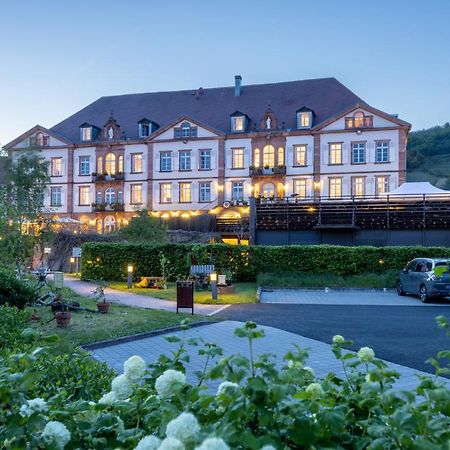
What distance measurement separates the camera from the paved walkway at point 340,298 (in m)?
18.3

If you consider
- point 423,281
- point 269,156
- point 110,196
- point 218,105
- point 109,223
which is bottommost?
point 423,281

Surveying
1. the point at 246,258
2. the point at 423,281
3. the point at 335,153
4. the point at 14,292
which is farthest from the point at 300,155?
the point at 14,292

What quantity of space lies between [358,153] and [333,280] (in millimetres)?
23463

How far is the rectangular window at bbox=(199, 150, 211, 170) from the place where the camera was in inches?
1882

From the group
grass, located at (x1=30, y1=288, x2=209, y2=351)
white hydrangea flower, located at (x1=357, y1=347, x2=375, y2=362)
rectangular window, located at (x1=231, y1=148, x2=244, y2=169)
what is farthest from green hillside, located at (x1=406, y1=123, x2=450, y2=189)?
white hydrangea flower, located at (x1=357, y1=347, x2=375, y2=362)

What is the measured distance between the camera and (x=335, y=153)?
44406mm

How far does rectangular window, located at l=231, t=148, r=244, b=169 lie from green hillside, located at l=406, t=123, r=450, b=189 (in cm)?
5388

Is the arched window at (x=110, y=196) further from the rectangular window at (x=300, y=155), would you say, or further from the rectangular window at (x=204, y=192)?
the rectangular window at (x=300, y=155)

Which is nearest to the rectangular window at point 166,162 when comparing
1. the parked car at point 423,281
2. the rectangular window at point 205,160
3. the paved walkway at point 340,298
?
the rectangular window at point 205,160

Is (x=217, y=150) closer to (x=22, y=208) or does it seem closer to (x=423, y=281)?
(x=22, y=208)

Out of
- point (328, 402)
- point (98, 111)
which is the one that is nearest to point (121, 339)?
point (328, 402)

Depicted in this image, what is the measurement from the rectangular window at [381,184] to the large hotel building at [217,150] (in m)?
0.08

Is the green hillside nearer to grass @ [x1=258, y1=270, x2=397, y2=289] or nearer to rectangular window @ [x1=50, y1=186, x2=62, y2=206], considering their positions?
rectangular window @ [x1=50, y1=186, x2=62, y2=206]

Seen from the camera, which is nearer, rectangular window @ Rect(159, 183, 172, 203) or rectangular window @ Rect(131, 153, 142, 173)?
rectangular window @ Rect(159, 183, 172, 203)
